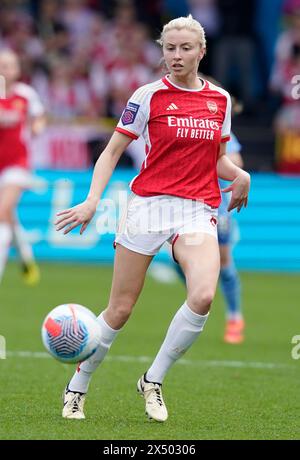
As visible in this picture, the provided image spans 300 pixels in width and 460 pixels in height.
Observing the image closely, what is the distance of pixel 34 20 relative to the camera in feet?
65.8

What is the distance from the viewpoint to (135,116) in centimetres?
646

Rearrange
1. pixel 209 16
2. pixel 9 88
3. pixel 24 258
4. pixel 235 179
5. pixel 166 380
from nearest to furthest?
1. pixel 235 179
2. pixel 166 380
3. pixel 9 88
4. pixel 24 258
5. pixel 209 16

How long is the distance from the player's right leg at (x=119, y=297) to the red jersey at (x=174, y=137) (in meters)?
0.39

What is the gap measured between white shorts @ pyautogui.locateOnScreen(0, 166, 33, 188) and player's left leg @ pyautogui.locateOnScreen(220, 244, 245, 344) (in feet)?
9.30

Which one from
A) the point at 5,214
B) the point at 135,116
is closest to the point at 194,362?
the point at 135,116

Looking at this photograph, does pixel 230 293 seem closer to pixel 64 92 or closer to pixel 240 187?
pixel 240 187

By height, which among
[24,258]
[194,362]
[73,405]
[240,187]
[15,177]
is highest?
[240,187]

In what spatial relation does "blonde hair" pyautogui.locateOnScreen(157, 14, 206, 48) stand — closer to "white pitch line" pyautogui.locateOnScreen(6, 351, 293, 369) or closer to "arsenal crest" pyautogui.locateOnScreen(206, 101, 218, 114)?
"arsenal crest" pyautogui.locateOnScreen(206, 101, 218, 114)

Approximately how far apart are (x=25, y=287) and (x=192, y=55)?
7531 millimetres

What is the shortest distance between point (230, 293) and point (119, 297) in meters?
3.79

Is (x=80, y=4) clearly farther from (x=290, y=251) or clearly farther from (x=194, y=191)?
(x=194, y=191)

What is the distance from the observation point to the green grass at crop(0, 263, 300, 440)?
625 cm

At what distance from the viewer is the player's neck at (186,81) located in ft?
21.4
